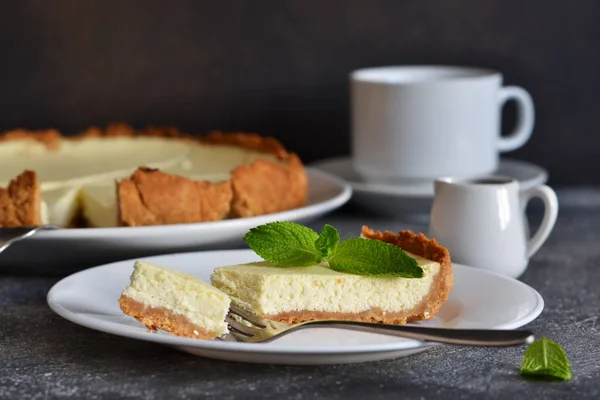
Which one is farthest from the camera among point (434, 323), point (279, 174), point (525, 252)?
point (279, 174)

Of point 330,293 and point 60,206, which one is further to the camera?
point 60,206

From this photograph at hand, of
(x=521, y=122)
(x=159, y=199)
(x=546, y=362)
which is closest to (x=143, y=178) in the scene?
(x=159, y=199)

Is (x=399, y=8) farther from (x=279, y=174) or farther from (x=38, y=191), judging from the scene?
(x=38, y=191)

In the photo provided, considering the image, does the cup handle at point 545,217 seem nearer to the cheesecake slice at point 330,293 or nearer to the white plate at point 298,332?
the white plate at point 298,332

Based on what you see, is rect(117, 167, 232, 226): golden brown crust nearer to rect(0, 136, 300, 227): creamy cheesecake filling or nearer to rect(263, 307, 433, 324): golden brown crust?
rect(0, 136, 300, 227): creamy cheesecake filling

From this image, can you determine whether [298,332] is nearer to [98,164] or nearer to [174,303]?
[174,303]

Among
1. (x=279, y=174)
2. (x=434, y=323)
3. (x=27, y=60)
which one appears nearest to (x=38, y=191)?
(x=279, y=174)
